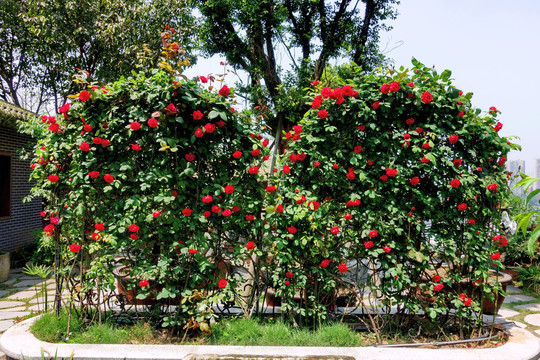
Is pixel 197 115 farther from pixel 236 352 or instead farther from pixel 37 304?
pixel 37 304

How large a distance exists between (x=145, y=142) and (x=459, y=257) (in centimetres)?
309

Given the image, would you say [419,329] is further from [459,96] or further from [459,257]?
[459,96]

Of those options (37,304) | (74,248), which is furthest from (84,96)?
(37,304)

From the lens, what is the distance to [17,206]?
27.2 ft

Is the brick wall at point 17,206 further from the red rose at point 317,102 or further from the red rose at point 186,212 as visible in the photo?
the red rose at point 317,102

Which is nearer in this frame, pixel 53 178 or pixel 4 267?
pixel 53 178

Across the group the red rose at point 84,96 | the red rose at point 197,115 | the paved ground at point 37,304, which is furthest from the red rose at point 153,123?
the paved ground at point 37,304

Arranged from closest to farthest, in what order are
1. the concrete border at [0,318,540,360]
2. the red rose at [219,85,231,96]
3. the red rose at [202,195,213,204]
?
the concrete border at [0,318,540,360] < the red rose at [202,195,213,204] < the red rose at [219,85,231,96]

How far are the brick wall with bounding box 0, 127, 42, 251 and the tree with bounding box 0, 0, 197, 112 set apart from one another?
7.46 feet

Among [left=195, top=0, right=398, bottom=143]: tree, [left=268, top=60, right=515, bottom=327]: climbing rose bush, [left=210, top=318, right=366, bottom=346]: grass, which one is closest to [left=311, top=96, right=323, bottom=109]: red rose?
[left=268, top=60, right=515, bottom=327]: climbing rose bush

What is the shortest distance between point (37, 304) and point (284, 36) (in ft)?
30.5

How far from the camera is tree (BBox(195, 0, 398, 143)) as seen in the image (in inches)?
374

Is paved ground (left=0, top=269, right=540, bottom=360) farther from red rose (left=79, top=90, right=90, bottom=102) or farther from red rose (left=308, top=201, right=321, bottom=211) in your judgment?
red rose (left=308, top=201, right=321, bottom=211)

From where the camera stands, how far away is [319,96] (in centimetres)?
322
